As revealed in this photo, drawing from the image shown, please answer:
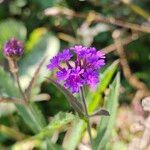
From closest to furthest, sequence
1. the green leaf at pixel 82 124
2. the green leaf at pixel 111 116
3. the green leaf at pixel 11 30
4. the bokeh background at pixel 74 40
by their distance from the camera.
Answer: the green leaf at pixel 111 116 → the green leaf at pixel 82 124 → the bokeh background at pixel 74 40 → the green leaf at pixel 11 30

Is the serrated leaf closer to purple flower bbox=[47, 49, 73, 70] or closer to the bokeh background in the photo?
purple flower bbox=[47, 49, 73, 70]

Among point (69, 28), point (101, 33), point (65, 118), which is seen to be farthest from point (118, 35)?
point (65, 118)

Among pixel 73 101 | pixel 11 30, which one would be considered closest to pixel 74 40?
pixel 11 30

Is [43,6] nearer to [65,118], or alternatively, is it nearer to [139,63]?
[139,63]

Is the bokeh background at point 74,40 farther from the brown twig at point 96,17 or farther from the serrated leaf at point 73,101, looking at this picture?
the serrated leaf at point 73,101

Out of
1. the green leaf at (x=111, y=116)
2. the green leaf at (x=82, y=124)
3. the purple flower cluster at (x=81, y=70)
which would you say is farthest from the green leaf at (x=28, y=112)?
the purple flower cluster at (x=81, y=70)

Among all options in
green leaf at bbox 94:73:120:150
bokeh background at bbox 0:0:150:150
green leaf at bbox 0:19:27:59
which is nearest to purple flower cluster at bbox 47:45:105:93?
green leaf at bbox 94:73:120:150
